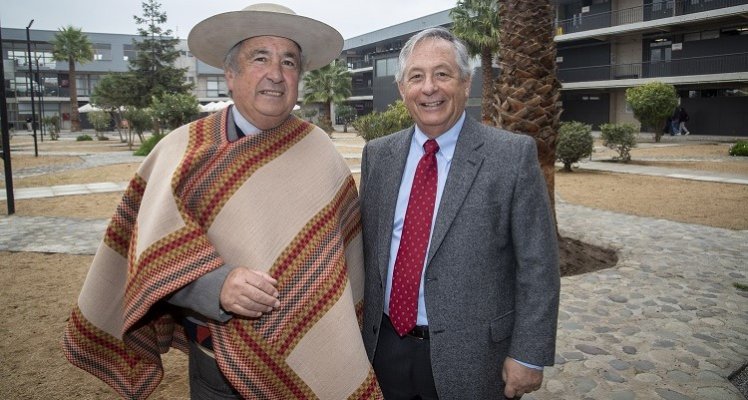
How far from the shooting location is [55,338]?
15.8ft

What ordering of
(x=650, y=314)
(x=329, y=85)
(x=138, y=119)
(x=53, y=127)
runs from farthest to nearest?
1. (x=329, y=85)
2. (x=53, y=127)
3. (x=138, y=119)
4. (x=650, y=314)

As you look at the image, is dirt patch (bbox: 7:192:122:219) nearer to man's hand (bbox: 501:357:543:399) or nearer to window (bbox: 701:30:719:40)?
man's hand (bbox: 501:357:543:399)

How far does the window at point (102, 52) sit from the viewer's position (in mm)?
66500

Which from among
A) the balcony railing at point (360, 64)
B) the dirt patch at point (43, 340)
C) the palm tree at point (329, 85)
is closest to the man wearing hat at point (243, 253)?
the dirt patch at point (43, 340)

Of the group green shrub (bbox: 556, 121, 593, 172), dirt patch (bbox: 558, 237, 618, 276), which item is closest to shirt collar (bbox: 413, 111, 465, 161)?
dirt patch (bbox: 558, 237, 618, 276)

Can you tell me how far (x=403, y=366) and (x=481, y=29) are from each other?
3177cm

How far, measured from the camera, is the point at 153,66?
41000mm

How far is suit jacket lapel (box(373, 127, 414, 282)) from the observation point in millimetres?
2270

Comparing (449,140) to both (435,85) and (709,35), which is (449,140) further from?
(709,35)

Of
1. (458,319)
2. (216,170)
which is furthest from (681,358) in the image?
(216,170)

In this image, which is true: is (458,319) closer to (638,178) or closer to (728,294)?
(728,294)

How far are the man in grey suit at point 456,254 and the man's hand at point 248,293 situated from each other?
57 centimetres

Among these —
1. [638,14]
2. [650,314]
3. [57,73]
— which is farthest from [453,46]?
[57,73]

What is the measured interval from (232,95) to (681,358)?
407cm
